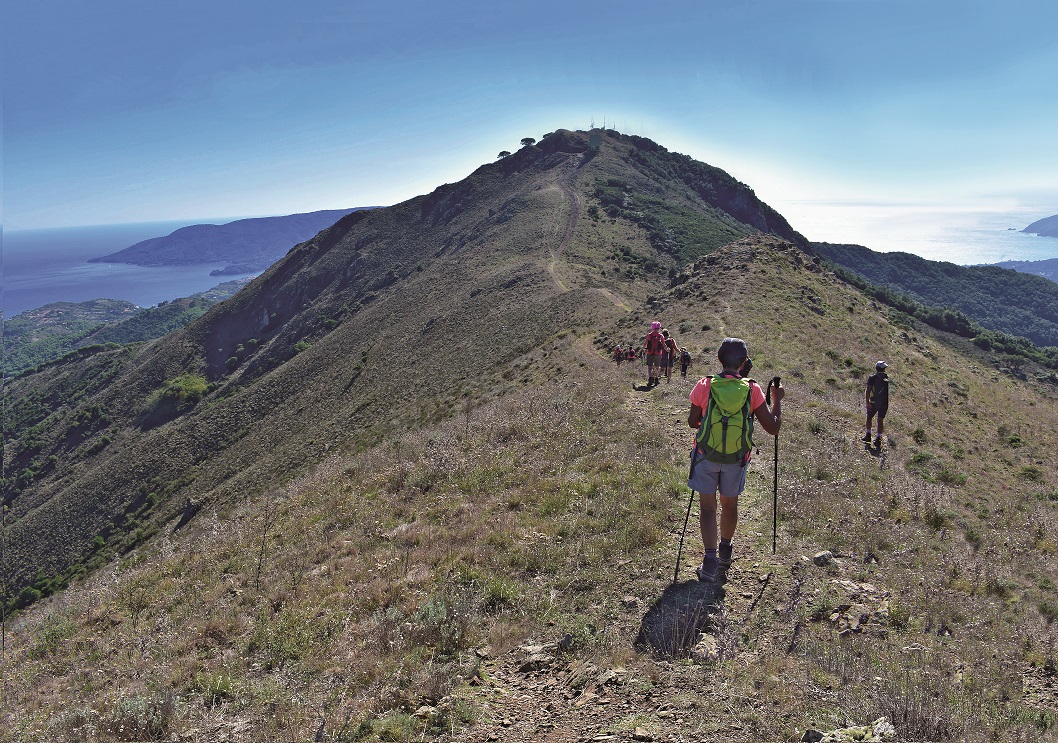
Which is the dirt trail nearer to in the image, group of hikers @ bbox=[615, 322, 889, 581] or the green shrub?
group of hikers @ bbox=[615, 322, 889, 581]

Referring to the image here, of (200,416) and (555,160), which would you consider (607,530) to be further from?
(555,160)

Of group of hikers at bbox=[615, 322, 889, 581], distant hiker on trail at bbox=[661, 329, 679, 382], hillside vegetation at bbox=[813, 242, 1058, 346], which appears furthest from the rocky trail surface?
hillside vegetation at bbox=[813, 242, 1058, 346]

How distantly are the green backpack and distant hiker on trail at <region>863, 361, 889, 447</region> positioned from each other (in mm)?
8639

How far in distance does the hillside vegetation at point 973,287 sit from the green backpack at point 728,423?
508 ft

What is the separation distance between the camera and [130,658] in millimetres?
6375

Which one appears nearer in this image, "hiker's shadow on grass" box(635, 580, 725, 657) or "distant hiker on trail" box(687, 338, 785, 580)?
"hiker's shadow on grass" box(635, 580, 725, 657)

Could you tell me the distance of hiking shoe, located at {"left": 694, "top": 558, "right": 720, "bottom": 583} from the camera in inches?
226

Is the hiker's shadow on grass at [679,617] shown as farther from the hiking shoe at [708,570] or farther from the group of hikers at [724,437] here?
the group of hikers at [724,437]

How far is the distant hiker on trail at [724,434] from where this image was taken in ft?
17.7

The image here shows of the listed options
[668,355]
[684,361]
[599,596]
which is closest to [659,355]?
[668,355]

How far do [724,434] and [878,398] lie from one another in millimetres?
8993

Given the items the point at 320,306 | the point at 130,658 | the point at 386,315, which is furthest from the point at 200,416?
the point at 130,658

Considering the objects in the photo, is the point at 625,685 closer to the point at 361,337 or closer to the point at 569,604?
the point at 569,604

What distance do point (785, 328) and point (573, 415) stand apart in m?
16.2
